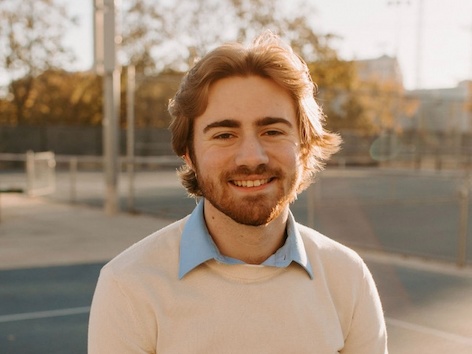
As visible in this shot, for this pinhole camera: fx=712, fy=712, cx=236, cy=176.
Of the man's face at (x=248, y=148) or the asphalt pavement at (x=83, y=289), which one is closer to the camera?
the man's face at (x=248, y=148)

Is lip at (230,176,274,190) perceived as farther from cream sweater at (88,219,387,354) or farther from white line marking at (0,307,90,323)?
white line marking at (0,307,90,323)

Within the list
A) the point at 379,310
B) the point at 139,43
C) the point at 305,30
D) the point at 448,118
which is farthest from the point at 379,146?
the point at 379,310

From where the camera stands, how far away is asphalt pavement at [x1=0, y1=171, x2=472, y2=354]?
5.32 metres

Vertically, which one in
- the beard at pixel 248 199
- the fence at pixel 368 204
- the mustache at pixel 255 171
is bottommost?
the fence at pixel 368 204

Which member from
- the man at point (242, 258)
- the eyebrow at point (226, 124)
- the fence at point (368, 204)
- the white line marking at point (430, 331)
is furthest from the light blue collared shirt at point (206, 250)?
the fence at point (368, 204)

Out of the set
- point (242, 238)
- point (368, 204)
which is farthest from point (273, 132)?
point (368, 204)

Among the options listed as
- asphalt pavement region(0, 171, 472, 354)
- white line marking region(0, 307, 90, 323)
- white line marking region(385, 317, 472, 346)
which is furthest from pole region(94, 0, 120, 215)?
white line marking region(385, 317, 472, 346)

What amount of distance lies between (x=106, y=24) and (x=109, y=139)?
84.7 inches

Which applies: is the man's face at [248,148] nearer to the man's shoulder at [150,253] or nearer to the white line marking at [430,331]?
the man's shoulder at [150,253]

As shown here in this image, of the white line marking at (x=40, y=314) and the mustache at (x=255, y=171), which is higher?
the mustache at (x=255, y=171)

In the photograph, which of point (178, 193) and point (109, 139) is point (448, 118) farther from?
point (109, 139)

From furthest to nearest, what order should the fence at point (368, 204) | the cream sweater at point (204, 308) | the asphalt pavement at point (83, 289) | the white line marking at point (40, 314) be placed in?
the fence at point (368, 204) → the white line marking at point (40, 314) → the asphalt pavement at point (83, 289) → the cream sweater at point (204, 308)

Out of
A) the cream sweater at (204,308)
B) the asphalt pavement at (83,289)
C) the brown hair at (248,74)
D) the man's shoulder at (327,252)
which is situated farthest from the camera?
the asphalt pavement at (83,289)

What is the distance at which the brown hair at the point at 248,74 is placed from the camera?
1.93m
